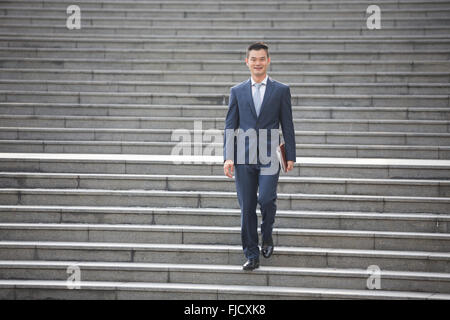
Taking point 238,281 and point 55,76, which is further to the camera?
point 55,76

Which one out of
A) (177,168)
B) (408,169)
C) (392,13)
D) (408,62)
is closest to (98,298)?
(177,168)

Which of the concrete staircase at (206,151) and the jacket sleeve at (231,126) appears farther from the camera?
the concrete staircase at (206,151)

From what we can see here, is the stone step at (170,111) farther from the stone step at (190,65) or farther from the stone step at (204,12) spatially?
the stone step at (204,12)

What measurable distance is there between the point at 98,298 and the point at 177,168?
2.07m

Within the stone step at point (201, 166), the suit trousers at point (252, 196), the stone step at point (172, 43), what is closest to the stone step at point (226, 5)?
the stone step at point (172, 43)

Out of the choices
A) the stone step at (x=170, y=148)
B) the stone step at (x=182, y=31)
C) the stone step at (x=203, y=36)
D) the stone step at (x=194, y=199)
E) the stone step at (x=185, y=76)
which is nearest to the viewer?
the stone step at (x=194, y=199)

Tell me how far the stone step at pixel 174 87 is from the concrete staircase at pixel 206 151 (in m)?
0.02

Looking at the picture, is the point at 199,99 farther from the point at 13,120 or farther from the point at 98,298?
the point at 98,298

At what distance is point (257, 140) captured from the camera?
5430 mm

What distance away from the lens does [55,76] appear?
948cm

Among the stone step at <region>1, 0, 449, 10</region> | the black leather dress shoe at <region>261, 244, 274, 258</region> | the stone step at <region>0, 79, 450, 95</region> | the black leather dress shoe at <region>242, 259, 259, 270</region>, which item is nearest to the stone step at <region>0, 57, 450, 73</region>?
the stone step at <region>0, 79, 450, 95</region>

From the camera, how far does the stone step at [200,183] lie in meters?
6.62

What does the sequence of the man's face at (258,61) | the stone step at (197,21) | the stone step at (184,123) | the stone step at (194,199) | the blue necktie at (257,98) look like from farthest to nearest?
1. the stone step at (197,21)
2. the stone step at (184,123)
3. the stone step at (194,199)
4. the blue necktie at (257,98)
5. the man's face at (258,61)
